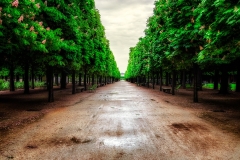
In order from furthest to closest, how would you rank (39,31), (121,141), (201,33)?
(201,33) → (39,31) → (121,141)

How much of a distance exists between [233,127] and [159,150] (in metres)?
4.41

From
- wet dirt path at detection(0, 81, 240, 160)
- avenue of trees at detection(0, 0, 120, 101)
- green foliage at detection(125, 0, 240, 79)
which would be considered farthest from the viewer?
avenue of trees at detection(0, 0, 120, 101)

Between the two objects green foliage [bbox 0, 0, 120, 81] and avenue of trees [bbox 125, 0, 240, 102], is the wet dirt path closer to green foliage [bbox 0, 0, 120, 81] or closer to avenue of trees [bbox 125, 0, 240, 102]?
avenue of trees [bbox 125, 0, 240, 102]

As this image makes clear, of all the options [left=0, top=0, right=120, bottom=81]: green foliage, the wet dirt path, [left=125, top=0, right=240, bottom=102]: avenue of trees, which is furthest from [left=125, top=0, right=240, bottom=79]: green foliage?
A: [left=0, top=0, right=120, bottom=81]: green foliage

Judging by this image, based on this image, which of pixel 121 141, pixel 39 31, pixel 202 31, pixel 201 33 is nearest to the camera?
pixel 121 141

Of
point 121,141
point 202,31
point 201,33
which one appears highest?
point 201,33

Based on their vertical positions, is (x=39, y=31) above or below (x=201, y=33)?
below

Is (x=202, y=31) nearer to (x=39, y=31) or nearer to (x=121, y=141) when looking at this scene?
(x=121, y=141)

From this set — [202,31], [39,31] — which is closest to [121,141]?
[202,31]

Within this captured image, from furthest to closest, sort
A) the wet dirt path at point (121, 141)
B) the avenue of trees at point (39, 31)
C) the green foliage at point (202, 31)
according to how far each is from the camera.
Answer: the avenue of trees at point (39, 31)
the green foliage at point (202, 31)
the wet dirt path at point (121, 141)

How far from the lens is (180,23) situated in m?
16.1

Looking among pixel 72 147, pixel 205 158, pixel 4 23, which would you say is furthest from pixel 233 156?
pixel 4 23

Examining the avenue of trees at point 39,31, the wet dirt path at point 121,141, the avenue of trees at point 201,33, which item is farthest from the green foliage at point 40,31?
the avenue of trees at point 201,33

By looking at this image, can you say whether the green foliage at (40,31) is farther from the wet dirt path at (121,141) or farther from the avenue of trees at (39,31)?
the wet dirt path at (121,141)
